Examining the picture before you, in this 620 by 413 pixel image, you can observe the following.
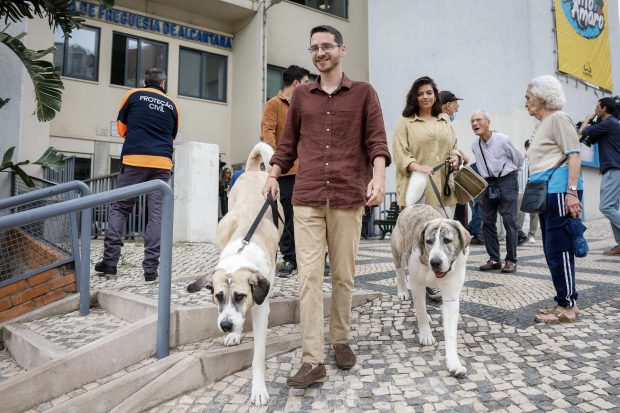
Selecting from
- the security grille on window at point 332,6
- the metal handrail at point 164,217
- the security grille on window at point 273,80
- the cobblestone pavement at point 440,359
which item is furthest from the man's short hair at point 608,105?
the security grille on window at point 332,6

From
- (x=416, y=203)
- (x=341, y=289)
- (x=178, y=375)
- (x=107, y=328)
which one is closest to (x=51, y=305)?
(x=107, y=328)

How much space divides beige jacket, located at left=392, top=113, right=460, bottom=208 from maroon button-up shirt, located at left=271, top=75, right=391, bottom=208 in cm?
125

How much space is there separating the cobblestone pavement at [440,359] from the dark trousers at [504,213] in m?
0.99

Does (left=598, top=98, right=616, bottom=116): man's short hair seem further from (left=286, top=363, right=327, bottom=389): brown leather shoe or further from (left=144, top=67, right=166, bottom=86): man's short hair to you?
(left=286, top=363, right=327, bottom=389): brown leather shoe

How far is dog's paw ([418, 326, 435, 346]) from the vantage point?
3416mm

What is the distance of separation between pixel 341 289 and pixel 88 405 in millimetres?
1682

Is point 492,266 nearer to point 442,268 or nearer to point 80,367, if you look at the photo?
point 442,268

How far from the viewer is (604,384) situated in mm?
2732

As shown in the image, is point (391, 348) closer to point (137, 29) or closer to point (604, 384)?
point (604, 384)

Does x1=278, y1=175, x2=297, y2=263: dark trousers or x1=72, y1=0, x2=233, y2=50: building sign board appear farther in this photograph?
x1=72, y1=0, x2=233, y2=50: building sign board

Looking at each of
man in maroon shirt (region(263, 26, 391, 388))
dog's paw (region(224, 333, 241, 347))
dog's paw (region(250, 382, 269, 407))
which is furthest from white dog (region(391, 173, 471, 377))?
dog's paw (region(224, 333, 241, 347))

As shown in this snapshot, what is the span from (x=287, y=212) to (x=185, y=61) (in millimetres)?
12399

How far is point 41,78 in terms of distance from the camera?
197 inches

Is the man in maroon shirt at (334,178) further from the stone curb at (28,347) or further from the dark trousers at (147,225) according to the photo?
the dark trousers at (147,225)
